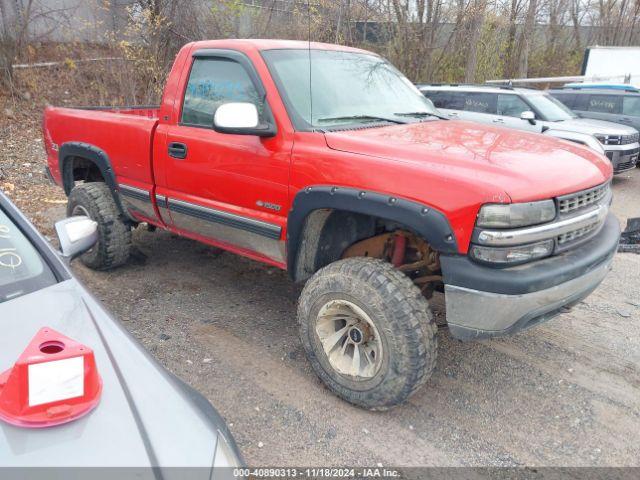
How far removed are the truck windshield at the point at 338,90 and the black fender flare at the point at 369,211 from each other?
498mm

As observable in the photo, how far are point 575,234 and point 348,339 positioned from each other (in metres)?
1.38

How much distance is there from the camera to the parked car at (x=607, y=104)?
11281mm

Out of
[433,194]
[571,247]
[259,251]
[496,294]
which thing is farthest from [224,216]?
[571,247]

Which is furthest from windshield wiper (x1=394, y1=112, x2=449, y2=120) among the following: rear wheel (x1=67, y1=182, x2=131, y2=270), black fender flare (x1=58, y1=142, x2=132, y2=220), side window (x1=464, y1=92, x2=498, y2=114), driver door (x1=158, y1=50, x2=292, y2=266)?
side window (x1=464, y1=92, x2=498, y2=114)

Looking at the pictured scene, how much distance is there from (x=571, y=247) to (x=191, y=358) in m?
2.41

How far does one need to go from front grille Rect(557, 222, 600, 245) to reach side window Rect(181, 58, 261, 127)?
196 centimetres

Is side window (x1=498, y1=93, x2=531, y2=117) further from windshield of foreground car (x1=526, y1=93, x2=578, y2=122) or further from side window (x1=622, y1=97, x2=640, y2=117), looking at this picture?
side window (x1=622, y1=97, x2=640, y2=117)

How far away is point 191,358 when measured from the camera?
3.49m

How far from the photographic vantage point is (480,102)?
32.8 ft

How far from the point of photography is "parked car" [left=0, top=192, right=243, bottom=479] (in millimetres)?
1312

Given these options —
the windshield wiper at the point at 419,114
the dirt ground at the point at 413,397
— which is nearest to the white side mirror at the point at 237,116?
the windshield wiper at the point at 419,114

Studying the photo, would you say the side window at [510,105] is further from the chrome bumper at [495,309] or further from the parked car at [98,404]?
the parked car at [98,404]

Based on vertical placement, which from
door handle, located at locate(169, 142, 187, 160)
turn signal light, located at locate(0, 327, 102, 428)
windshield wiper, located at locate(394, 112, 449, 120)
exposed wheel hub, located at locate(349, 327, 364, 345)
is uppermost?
windshield wiper, located at locate(394, 112, 449, 120)

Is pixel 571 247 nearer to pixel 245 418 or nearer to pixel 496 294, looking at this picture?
pixel 496 294
